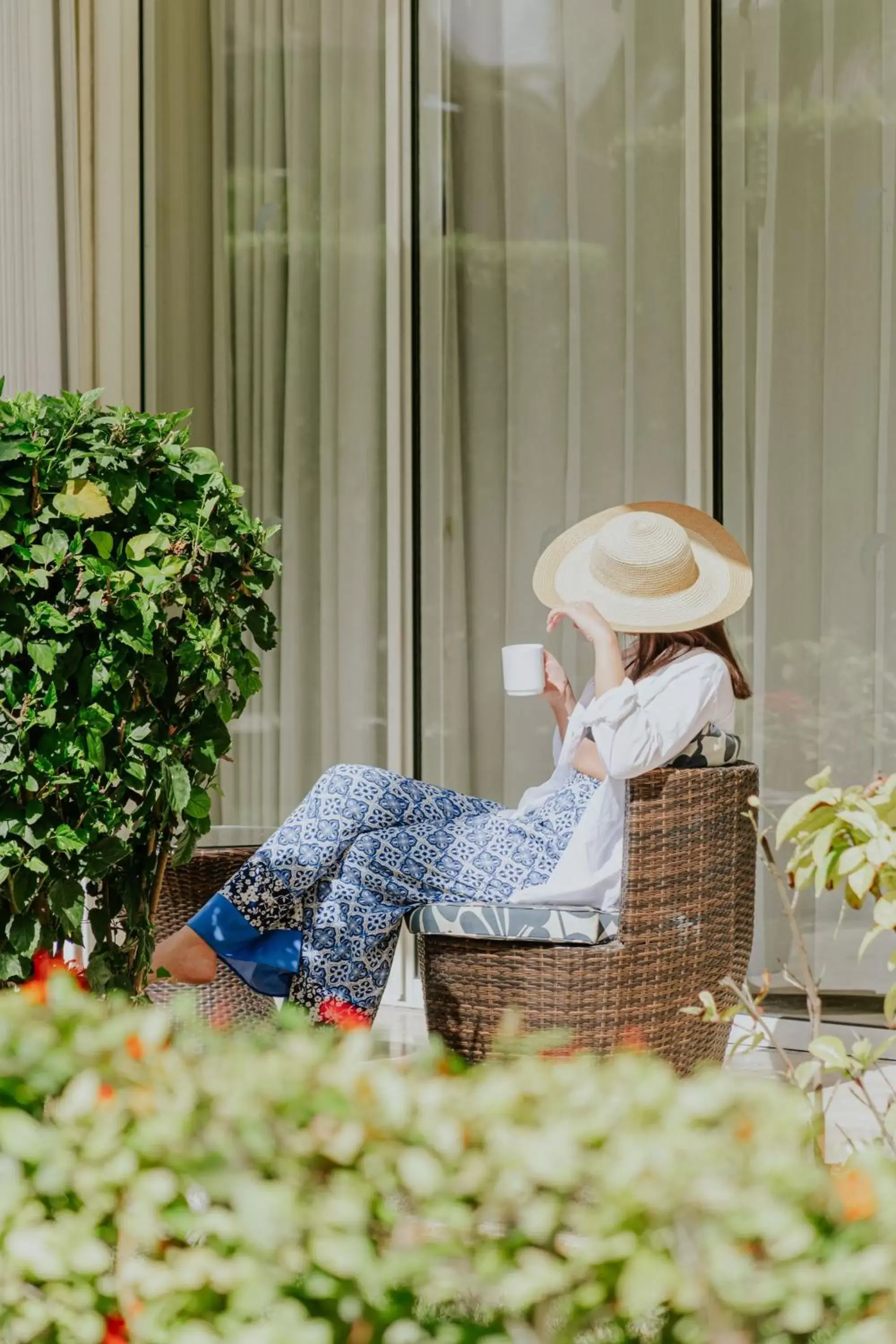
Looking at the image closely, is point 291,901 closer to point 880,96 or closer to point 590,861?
point 590,861

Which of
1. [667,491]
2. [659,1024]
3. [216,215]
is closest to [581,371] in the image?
[667,491]

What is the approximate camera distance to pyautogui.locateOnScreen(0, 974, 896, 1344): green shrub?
A: 629mm

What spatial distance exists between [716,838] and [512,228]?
A: 1.96 meters

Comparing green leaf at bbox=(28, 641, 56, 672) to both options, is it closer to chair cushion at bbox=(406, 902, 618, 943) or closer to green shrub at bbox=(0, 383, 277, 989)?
green shrub at bbox=(0, 383, 277, 989)

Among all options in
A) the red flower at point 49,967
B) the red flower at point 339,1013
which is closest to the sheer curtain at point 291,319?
the red flower at point 339,1013

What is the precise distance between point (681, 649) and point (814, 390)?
1.06 m

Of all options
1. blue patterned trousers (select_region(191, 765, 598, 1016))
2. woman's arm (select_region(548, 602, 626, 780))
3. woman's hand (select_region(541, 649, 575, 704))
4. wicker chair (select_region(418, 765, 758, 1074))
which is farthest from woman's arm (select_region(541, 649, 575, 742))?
wicker chair (select_region(418, 765, 758, 1074))

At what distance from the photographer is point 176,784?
1824 millimetres

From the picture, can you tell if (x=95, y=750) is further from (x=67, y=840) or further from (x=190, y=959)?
(x=190, y=959)

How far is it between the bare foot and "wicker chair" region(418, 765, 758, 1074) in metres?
0.41

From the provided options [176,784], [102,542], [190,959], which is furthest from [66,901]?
[190,959]

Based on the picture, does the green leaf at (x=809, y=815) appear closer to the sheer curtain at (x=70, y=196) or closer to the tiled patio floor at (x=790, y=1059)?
the tiled patio floor at (x=790, y=1059)

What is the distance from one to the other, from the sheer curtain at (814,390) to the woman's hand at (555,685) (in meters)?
0.81

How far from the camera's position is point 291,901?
2539 millimetres
